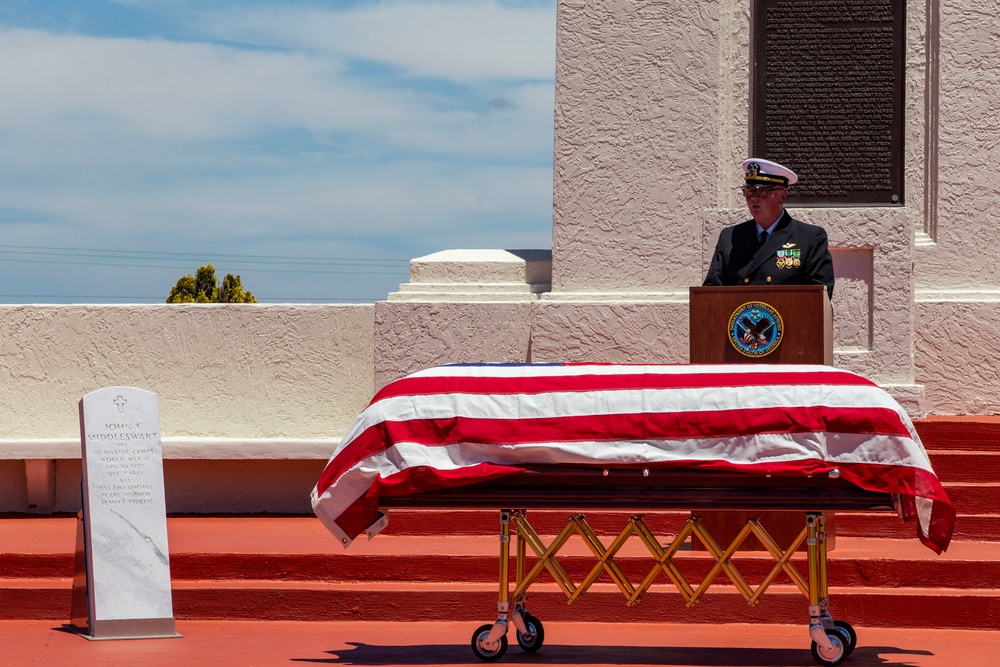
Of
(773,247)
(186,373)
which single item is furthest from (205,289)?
(773,247)

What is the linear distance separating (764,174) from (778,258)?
430 millimetres

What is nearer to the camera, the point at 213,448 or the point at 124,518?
the point at 124,518

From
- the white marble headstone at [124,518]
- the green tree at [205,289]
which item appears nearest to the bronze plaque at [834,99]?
the white marble headstone at [124,518]

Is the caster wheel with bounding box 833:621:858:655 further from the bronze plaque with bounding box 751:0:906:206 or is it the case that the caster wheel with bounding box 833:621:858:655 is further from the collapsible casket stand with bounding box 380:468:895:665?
the bronze plaque with bounding box 751:0:906:206

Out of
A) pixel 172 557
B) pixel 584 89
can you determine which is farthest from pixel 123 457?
pixel 584 89

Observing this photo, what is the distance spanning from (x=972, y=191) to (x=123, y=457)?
239 inches

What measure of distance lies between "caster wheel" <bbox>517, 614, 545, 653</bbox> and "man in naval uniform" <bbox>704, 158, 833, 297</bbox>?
205cm

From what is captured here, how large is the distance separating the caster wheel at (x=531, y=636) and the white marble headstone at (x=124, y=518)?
1.80 meters

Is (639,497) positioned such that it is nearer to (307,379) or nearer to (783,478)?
(783,478)

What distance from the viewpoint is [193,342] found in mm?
10281

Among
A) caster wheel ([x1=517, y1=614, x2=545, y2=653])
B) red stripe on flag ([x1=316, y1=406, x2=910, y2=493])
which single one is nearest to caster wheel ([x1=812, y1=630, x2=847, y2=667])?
red stripe on flag ([x1=316, y1=406, x2=910, y2=493])

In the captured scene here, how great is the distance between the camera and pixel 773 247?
729cm

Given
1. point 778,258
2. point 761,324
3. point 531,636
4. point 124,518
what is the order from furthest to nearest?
point 778,258 → point 124,518 → point 761,324 → point 531,636

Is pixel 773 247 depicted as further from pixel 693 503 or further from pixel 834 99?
pixel 834 99
